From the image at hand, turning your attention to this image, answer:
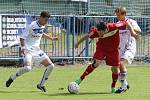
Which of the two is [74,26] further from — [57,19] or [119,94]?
[119,94]

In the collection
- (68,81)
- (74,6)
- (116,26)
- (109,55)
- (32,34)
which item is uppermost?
(74,6)

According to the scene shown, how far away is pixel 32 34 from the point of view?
13359mm

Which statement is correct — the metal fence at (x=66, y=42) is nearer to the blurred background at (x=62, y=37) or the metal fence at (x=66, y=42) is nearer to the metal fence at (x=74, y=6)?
the blurred background at (x=62, y=37)

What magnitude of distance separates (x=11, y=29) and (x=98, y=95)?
8329mm

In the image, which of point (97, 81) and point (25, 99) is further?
point (97, 81)

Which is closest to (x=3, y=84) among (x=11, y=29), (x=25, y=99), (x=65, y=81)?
(x=65, y=81)

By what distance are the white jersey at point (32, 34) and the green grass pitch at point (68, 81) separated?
1.03m

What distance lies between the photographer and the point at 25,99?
11719 millimetres

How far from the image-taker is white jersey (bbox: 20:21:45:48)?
1331cm

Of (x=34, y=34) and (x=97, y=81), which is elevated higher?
(x=34, y=34)

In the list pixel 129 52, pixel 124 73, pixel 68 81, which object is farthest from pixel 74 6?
pixel 124 73

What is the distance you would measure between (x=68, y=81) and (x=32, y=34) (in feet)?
8.31

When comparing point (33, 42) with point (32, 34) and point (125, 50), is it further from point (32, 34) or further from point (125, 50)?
point (125, 50)

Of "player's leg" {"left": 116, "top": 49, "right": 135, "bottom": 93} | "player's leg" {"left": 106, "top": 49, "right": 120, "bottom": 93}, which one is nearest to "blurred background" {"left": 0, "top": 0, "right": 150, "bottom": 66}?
"player's leg" {"left": 116, "top": 49, "right": 135, "bottom": 93}
